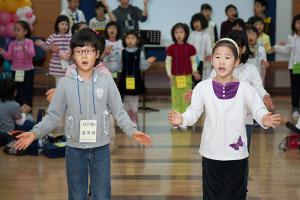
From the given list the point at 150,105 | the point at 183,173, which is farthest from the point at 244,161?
the point at 150,105

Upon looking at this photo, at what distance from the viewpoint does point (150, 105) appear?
1173cm

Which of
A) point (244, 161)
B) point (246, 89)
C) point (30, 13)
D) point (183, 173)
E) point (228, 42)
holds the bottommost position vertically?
point (183, 173)

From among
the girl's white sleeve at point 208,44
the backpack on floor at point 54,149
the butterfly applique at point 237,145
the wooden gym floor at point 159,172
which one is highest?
the girl's white sleeve at point 208,44

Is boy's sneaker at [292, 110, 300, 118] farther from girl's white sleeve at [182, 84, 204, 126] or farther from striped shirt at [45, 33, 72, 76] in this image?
girl's white sleeve at [182, 84, 204, 126]

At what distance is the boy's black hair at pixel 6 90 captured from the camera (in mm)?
7766

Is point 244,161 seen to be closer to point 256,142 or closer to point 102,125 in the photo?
point 102,125

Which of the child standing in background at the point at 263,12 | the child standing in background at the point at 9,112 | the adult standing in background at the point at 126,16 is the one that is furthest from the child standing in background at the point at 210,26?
the child standing in background at the point at 9,112

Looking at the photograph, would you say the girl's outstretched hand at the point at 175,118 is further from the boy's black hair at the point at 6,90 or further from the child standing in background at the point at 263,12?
the child standing in background at the point at 263,12

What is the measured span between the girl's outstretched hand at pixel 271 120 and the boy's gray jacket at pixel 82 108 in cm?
88

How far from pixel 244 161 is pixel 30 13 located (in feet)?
28.5

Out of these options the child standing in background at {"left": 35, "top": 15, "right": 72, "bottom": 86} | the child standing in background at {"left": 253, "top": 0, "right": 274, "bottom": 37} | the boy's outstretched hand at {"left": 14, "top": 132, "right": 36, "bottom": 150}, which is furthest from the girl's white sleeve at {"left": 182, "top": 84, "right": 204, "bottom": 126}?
the child standing in background at {"left": 253, "top": 0, "right": 274, "bottom": 37}

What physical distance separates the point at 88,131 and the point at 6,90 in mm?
3856

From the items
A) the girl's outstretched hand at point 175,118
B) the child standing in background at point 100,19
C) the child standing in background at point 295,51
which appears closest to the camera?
the girl's outstretched hand at point 175,118

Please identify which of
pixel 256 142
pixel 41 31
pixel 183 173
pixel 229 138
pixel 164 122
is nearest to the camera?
pixel 229 138
